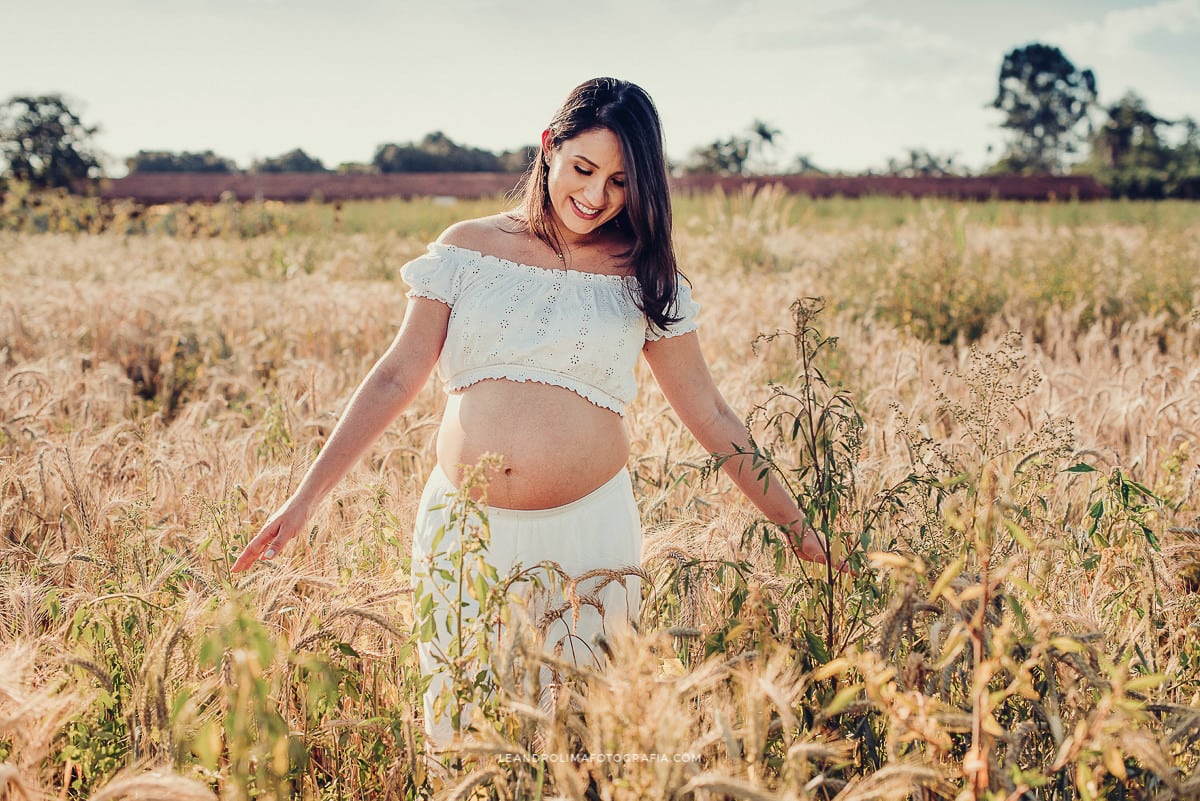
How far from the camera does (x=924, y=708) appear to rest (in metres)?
1.08

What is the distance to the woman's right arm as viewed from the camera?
1.71 m

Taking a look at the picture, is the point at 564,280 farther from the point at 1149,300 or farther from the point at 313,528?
the point at 1149,300

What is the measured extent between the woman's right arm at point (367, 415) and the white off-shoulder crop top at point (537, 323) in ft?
0.16

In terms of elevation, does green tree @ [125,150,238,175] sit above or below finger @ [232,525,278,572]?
above

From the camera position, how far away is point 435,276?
204 centimetres

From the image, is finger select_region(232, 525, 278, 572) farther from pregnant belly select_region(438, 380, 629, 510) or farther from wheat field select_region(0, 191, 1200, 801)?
pregnant belly select_region(438, 380, 629, 510)

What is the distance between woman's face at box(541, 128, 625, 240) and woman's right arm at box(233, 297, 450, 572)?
1.28ft

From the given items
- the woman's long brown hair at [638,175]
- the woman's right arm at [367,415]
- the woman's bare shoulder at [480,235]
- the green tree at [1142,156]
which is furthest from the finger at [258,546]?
the green tree at [1142,156]

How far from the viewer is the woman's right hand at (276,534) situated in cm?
169

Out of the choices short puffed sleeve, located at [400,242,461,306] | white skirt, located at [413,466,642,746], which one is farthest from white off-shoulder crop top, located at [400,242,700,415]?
white skirt, located at [413,466,642,746]

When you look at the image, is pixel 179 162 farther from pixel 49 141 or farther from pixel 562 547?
pixel 562 547

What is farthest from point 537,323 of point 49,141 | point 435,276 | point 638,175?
point 49,141

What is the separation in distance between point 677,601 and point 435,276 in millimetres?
963

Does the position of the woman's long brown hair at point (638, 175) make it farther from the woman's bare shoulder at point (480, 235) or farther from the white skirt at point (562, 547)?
the white skirt at point (562, 547)
